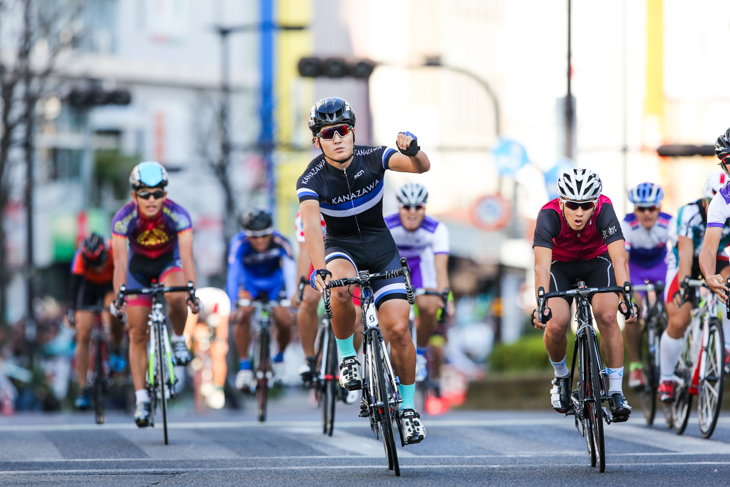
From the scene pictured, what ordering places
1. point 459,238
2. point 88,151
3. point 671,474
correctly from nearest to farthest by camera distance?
point 671,474, point 88,151, point 459,238

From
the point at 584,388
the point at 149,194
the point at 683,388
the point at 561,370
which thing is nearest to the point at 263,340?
the point at 149,194

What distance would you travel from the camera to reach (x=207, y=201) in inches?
1900

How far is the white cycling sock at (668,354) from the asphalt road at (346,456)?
53cm

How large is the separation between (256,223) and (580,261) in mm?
5220

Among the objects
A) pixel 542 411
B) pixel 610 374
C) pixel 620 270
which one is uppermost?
pixel 620 270

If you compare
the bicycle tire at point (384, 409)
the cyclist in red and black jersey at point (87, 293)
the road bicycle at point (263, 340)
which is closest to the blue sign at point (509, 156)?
the road bicycle at point (263, 340)

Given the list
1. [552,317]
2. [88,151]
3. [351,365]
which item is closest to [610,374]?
[552,317]

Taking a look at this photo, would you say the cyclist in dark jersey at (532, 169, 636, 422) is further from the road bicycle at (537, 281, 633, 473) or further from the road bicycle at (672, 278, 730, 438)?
the road bicycle at (672, 278, 730, 438)

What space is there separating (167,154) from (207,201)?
2.10 m

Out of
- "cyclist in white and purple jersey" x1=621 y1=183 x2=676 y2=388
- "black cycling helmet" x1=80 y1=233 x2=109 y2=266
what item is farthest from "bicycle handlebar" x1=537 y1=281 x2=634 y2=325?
"black cycling helmet" x1=80 y1=233 x2=109 y2=266

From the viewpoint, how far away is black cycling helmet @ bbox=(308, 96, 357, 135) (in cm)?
947

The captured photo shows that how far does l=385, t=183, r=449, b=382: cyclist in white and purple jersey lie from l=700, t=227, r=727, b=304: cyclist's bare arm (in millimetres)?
3528

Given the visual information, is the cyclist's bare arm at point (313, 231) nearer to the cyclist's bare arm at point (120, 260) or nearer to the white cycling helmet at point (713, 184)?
the cyclist's bare arm at point (120, 260)

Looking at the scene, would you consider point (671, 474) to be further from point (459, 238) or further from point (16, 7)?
point (459, 238)
